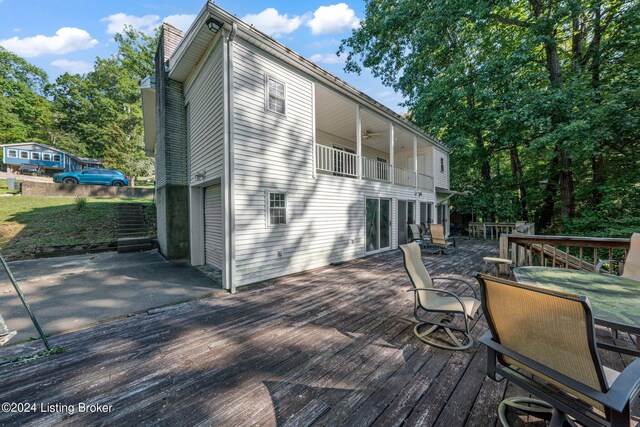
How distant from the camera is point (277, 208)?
5988mm

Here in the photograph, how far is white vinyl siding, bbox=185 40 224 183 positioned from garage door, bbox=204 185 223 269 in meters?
0.55

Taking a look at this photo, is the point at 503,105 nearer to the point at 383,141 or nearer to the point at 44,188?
the point at 383,141

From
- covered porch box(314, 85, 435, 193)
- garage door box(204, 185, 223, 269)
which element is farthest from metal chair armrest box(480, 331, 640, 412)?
covered porch box(314, 85, 435, 193)

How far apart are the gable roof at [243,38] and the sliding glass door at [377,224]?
12.4 feet

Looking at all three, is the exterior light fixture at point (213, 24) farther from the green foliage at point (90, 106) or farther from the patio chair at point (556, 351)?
the green foliage at point (90, 106)

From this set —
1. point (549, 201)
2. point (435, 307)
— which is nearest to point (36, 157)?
point (435, 307)

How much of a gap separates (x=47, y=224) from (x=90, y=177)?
32.7 ft

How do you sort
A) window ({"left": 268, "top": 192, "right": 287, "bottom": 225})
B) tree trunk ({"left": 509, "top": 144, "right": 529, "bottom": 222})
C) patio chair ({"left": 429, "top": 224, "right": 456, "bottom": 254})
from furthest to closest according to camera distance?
tree trunk ({"left": 509, "top": 144, "right": 529, "bottom": 222}) < patio chair ({"left": 429, "top": 224, "right": 456, "bottom": 254}) < window ({"left": 268, "top": 192, "right": 287, "bottom": 225})

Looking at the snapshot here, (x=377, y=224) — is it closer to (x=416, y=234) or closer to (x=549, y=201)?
(x=416, y=234)

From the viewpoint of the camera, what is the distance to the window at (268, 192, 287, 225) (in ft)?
19.2

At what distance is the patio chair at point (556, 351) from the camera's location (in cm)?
116

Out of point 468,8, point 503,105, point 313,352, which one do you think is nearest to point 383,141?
point 503,105

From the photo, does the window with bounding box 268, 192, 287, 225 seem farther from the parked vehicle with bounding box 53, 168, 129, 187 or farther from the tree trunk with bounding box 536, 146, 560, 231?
the parked vehicle with bounding box 53, 168, 129, 187

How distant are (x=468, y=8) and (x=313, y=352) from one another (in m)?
14.4
